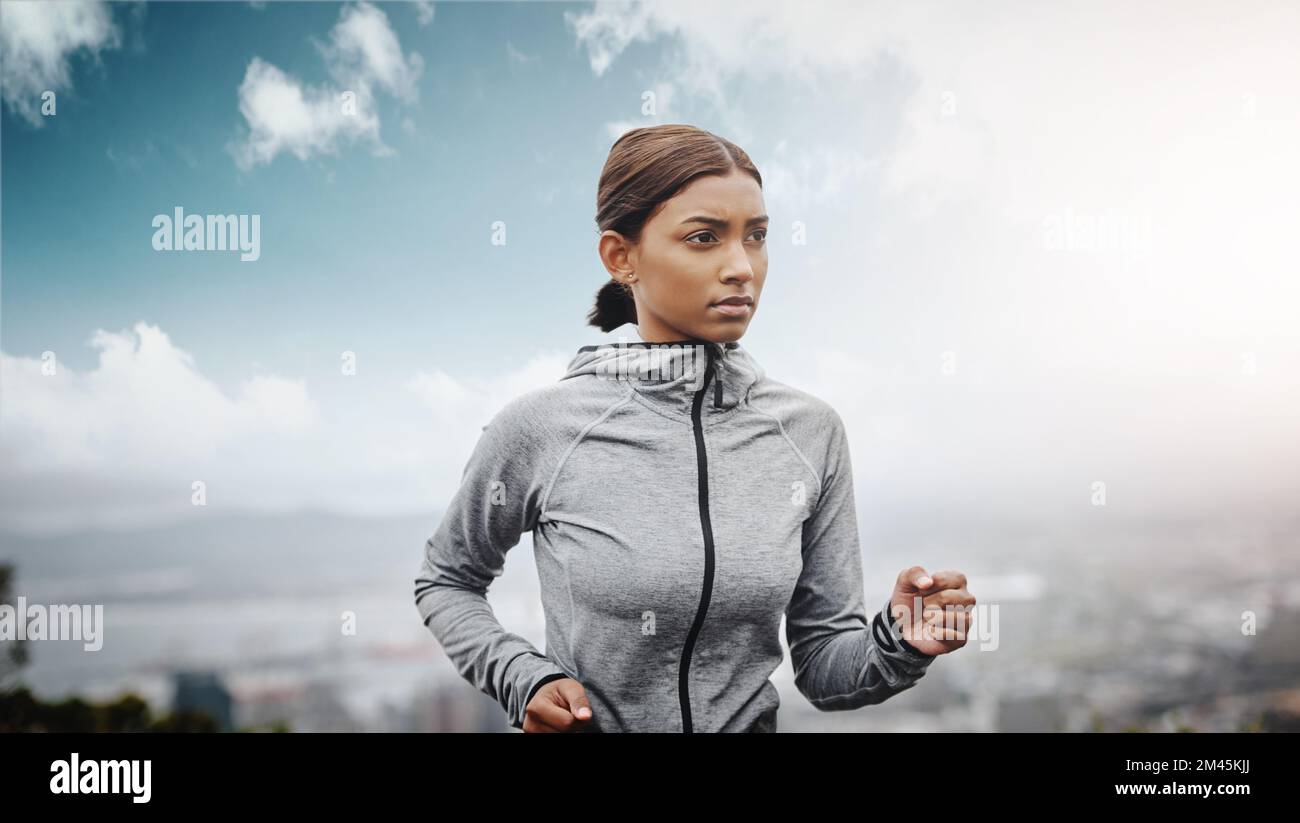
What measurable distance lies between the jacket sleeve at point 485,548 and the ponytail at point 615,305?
228 millimetres

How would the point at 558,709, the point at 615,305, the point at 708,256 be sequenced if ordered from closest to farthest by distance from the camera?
the point at 558,709 → the point at 708,256 → the point at 615,305

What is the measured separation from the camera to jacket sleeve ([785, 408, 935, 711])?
1.32 meters

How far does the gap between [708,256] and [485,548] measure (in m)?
0.58

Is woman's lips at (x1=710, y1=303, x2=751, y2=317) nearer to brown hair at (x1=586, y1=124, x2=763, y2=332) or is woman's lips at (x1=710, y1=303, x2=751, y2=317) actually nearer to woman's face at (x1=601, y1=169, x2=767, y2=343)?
woman's face at (x1=601, y1=169, x2=767, y2=343)

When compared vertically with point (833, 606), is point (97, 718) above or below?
below

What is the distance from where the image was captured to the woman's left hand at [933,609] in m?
1.17

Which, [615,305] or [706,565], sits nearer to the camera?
[706,565]

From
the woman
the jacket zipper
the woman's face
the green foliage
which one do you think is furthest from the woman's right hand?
the green foliage

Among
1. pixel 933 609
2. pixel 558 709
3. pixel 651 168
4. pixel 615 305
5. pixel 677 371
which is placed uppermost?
pixel 651 168

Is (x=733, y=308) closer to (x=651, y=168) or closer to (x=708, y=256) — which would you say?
(x=708, y=256)

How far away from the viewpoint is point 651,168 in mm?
1284

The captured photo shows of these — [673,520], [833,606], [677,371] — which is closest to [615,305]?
[677,371]
